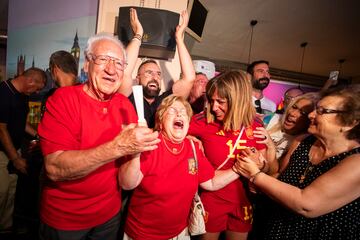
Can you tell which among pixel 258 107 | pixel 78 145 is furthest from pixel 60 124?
pixel 258 107

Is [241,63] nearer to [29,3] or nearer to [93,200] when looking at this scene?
[29,3]

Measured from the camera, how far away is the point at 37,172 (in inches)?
108

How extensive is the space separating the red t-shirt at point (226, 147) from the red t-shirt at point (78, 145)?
665 millimetres

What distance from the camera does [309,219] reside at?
133 cm

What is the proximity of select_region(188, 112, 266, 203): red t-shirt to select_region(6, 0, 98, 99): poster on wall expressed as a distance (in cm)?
212

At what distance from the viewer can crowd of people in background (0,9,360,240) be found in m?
1.17

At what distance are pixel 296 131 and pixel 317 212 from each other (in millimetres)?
917

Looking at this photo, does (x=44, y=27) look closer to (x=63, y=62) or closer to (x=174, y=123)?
(x=63, y=62)

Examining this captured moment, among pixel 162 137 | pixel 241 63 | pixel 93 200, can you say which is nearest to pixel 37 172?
pixel 93 200

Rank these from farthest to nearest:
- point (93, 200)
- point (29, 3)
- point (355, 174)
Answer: point (29, 3) < point (93, 200) < point (355, 174)

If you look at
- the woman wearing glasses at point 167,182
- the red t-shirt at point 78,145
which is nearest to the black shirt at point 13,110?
the red t-shirt at point 78,145

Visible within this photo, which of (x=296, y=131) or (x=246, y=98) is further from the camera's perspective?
(x=296, y=131)

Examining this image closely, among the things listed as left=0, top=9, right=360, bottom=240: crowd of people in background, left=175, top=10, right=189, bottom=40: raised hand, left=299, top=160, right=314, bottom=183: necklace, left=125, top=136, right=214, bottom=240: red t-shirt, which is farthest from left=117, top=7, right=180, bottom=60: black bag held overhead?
left=299, top=160, right=314, bottom=183: necklace

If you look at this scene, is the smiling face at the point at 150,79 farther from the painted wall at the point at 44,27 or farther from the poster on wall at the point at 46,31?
the painted wall at the point at 44,27
